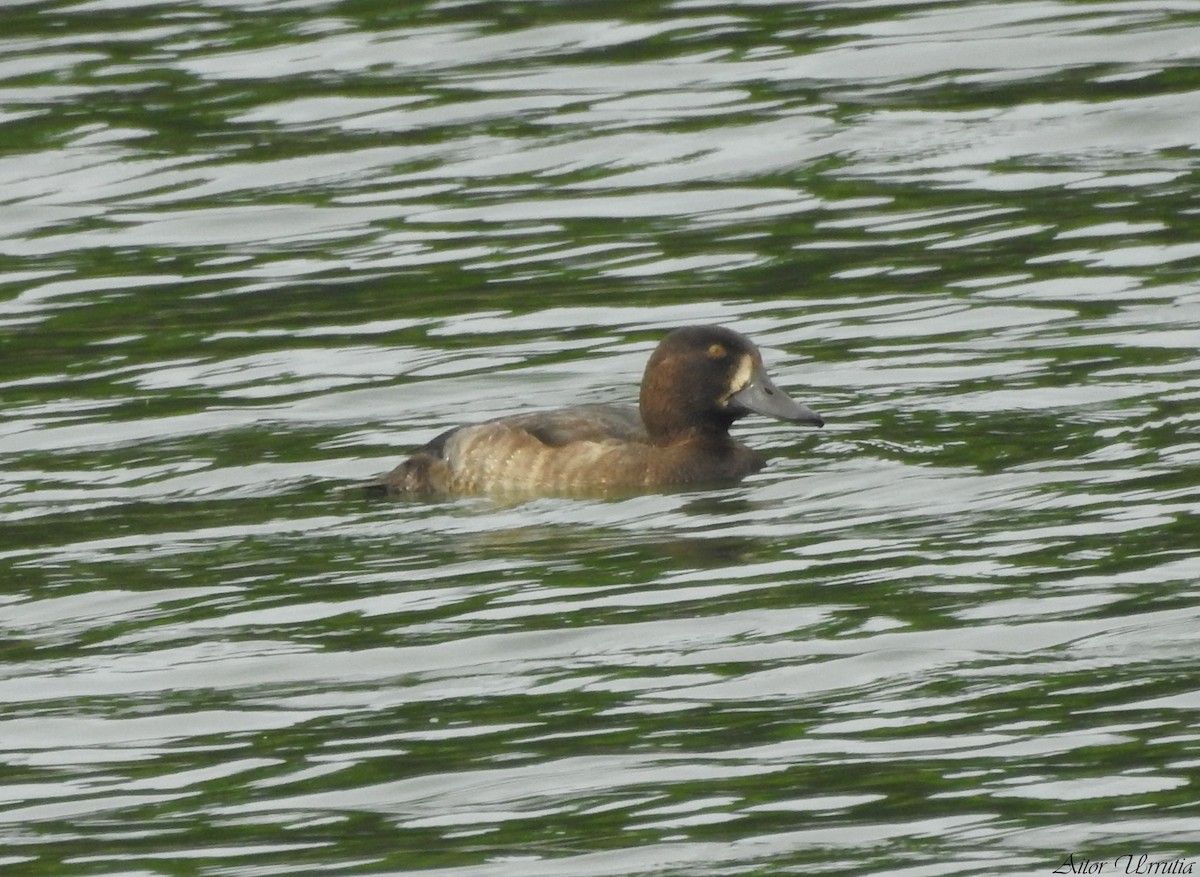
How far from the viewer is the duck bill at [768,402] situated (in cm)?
1163

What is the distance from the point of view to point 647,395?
39.2ft

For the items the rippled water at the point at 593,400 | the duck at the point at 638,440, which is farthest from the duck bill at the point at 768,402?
the rippled water at the point at 593,400

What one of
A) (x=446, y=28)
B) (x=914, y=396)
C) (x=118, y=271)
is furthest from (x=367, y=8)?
(x=914, y=396)

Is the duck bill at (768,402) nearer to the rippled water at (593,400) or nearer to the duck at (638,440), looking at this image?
the duck at (638,440)

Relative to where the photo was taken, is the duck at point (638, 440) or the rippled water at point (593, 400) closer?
the rippled water at point (593, 400)

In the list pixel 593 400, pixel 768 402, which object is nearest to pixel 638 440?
pixel 768 402

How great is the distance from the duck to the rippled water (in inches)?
6.9

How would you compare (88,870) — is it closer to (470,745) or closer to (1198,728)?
(470,745)

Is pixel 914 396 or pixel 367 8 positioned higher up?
pixel 367 8

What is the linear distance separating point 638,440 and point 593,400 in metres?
1.28

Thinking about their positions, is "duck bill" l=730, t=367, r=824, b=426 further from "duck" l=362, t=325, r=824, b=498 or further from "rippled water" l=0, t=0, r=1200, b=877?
"rippled water" l=0, t=0, r=1200, b=877

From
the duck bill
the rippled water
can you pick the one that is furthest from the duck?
the rippled water

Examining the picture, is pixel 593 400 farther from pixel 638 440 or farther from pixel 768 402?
pixel 768 402

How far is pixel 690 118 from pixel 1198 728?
1048 centimetres
